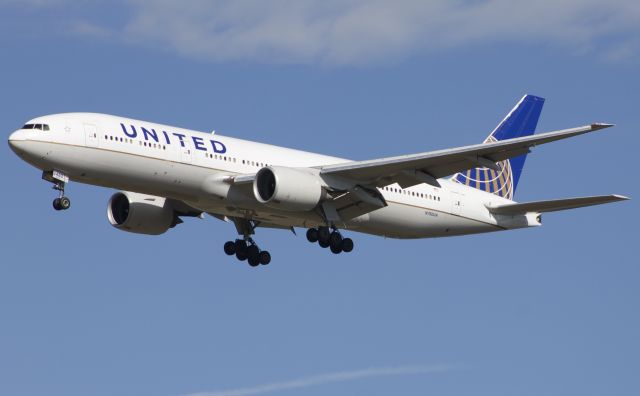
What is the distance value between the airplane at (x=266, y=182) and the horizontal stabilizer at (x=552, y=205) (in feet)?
0.18

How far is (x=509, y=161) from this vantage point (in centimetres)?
6022

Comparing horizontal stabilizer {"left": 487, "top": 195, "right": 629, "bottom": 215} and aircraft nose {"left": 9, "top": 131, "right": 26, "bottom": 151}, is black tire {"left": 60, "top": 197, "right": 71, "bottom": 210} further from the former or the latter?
horizontal stabilizer {"left": 487, "top": 195, "right": 629, "bottom": 215}

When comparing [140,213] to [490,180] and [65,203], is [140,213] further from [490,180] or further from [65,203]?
[490,180]

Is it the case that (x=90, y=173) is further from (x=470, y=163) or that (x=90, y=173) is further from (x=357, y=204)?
(x=470, y=163)

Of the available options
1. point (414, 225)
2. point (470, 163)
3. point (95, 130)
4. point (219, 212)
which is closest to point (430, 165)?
point (470, 163)

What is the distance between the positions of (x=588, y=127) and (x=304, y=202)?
1056cm

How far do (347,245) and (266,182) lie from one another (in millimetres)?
4649

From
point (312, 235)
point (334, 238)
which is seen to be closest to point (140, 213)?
point (312, 235)

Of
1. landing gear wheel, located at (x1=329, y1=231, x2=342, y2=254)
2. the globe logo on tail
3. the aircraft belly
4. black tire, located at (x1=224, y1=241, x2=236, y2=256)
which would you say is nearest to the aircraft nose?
black tire, located at (x1=224, y1=241, x2=236, y2=256)

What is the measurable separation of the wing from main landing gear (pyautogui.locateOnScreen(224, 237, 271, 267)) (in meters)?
6.10

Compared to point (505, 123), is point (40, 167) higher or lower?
lower

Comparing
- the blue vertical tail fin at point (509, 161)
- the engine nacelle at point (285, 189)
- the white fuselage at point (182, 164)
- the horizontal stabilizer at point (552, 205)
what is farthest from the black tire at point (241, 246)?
the horizontal stabilizer at point (552, 205)

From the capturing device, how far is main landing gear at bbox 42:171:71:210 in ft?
152

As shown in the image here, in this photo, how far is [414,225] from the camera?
174 ft
